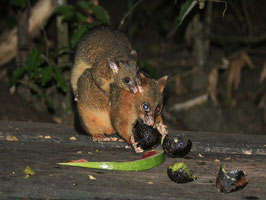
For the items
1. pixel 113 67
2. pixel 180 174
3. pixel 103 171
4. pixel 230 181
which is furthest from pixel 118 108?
pixel 230 181

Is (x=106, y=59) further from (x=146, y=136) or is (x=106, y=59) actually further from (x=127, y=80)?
(x=146, y=136)

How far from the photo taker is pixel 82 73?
176 inches

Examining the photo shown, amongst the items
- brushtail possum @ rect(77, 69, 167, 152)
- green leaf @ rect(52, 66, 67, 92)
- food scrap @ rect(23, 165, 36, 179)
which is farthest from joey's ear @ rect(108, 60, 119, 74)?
green leaf @ rect(52, 66, 67, 92)

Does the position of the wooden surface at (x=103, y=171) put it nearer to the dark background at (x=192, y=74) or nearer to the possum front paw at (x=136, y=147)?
the possum front paw at (x=136, y=147)

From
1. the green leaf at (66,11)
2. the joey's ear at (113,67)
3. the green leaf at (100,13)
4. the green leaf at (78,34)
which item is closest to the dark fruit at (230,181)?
the joey's ear at (113,67)

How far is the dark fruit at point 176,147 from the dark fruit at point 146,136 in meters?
0.09

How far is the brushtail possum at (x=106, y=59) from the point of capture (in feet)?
13.5

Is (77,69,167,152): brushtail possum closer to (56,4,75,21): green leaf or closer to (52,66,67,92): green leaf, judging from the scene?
(52,66,67,92): green leaf

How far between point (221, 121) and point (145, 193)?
17.5 feet

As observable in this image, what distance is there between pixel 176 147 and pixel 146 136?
9.5 inches

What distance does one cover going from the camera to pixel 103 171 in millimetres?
3291

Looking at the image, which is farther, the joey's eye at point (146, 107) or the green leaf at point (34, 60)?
the green leaf at point (34, 60)

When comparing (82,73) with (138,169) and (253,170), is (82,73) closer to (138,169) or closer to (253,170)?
(138,169)

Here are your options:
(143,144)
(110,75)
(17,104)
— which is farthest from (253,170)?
(17,104)
